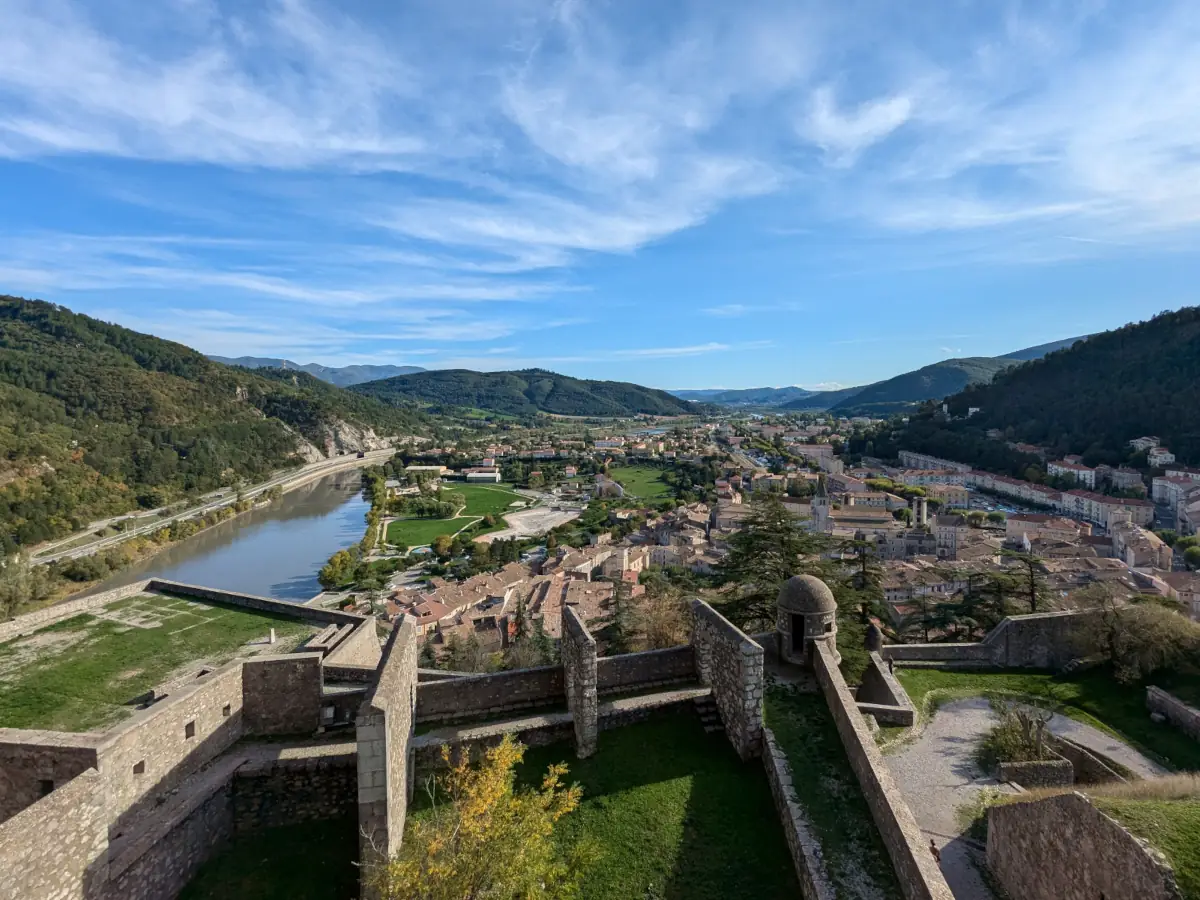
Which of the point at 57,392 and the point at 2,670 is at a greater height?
the point at 57,392

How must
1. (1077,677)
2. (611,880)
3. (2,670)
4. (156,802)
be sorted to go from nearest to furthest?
(611,880) < (156,802) < (2,670) < (1077,677)

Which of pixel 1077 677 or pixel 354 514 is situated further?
pixel 354 514

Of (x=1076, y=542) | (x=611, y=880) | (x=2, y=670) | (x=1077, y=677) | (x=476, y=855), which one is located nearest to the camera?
(x=476, y=855)

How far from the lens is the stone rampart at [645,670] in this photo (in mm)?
8680

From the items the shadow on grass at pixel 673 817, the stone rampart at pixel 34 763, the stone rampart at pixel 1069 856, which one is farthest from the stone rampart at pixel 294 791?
the stone rampart at pixel 1069 856

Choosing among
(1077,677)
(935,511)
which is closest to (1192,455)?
(935,511)

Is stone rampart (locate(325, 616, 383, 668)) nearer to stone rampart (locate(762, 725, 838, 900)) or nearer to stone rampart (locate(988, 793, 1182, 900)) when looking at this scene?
stone rampart (locate(762, 725, 838, 900))

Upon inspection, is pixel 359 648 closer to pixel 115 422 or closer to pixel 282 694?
pixel 282 694

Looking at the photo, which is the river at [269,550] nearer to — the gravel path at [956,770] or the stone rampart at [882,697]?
the stone rampart at [882,697]

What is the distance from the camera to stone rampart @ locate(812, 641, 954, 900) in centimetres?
498

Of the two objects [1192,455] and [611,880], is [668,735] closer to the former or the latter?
[611,880]

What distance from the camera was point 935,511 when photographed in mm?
64562

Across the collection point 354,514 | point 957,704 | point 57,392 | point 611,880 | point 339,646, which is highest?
point 57,392

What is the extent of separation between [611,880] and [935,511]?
6842 centimetres
